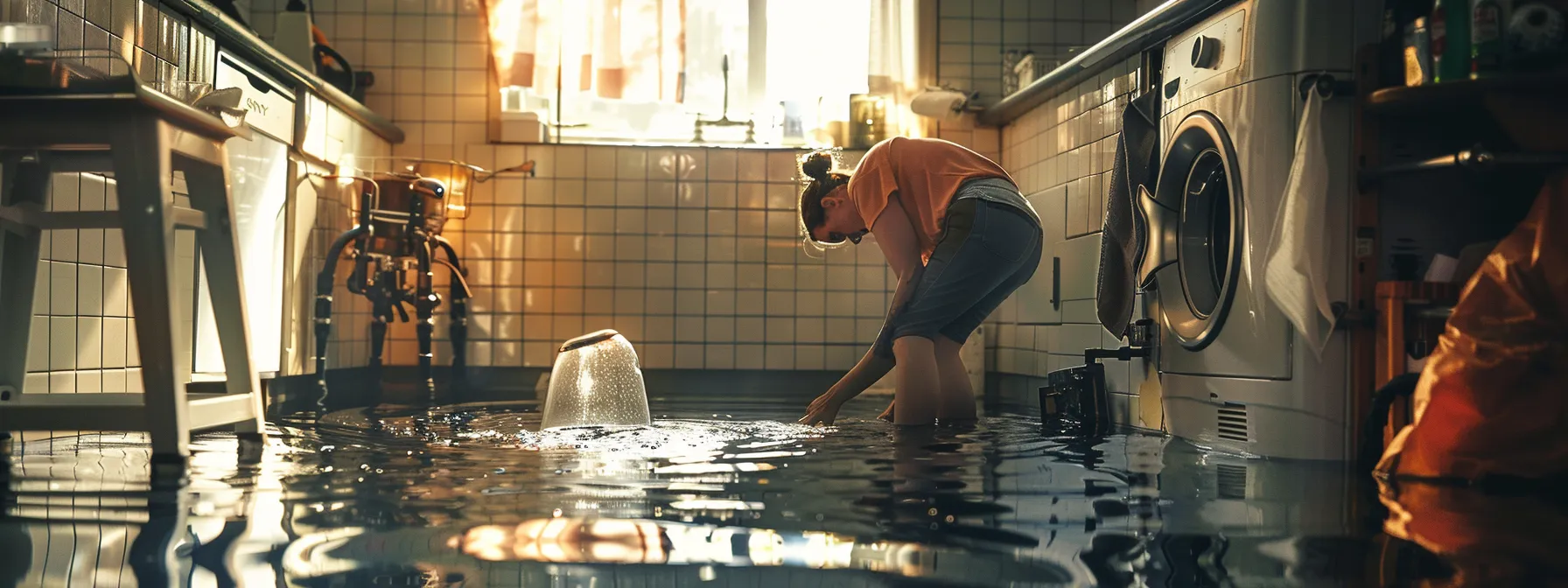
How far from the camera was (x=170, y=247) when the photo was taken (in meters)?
1.96

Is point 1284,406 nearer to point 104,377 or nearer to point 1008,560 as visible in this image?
point 1008,560

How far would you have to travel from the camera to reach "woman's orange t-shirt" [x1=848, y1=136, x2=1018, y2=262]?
2.81 m

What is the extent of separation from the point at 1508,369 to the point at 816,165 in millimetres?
1587

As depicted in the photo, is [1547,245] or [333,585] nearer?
[333,585]

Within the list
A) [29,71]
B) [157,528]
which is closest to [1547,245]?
[157,528]

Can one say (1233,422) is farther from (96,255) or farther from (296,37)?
(296,37)

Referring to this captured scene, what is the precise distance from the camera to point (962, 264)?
274 cm

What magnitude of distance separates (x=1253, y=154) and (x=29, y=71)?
2194 mm

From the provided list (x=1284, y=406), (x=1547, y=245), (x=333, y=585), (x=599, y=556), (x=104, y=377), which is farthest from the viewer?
(x=104, y=377)

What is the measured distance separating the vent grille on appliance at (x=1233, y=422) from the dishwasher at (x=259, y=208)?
2.29m

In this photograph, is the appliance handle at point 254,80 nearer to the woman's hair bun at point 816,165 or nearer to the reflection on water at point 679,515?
the reflection on water at point 679,515

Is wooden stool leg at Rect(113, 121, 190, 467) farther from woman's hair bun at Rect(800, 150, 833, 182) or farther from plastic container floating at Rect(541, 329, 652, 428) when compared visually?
woman's hair bun at Rect(800, 150, 833, 182)

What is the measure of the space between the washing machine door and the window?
2131mm

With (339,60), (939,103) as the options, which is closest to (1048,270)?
(939,103)
